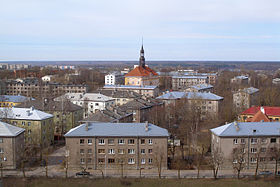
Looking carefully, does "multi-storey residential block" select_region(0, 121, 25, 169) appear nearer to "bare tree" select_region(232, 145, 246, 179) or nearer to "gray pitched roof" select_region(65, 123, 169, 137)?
"gray pitched roof" select_region(65, 123, 169, 137)

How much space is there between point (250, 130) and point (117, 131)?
9814mm

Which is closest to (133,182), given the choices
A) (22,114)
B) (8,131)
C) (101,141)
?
(101,141)

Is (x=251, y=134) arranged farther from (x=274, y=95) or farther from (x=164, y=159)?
(x=274, y=95)

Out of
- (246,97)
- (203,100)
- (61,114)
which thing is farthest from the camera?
(246,97)

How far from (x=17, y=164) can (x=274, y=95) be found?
39982 mm

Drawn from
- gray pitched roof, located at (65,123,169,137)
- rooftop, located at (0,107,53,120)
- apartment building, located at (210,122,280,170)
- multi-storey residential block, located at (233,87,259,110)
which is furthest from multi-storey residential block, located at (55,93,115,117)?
apartment building, located at (210,122,280,170)

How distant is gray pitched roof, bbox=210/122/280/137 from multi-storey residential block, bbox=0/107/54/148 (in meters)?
14.9

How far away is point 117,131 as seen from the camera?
24281 millimetres

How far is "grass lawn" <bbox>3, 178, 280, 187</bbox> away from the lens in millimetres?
20953

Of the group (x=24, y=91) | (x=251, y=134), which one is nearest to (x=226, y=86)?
(x=24, y=91)

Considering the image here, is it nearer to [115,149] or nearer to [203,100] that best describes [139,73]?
[203,100]

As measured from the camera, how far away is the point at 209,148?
29.1 metres

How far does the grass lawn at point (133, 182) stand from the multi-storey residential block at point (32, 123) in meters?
7.42

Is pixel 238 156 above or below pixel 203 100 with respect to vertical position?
below
